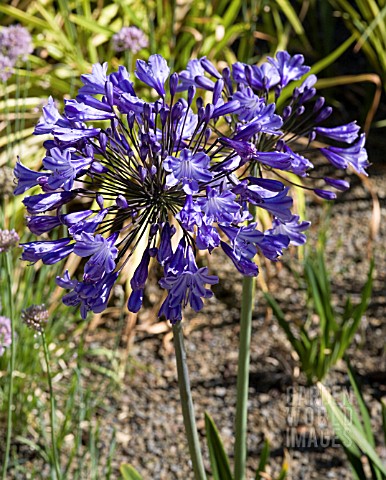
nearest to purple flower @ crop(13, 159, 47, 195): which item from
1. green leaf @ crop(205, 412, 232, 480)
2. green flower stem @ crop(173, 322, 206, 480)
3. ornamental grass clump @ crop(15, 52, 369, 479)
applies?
ornamental grass clump @ crop(15, 52, 369, 479)

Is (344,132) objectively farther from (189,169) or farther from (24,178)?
(24,178)

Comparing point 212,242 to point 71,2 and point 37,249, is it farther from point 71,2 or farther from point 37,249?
point 71,2

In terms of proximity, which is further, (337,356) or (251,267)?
(337,356)

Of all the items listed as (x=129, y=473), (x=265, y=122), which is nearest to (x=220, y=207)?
(x=265, y=122)

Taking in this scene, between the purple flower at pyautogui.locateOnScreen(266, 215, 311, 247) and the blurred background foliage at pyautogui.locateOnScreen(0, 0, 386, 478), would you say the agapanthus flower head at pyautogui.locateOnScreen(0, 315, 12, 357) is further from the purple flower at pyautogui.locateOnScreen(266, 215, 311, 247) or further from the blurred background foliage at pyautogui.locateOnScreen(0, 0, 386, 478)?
the purple flower at pyautogui.locateOnScreen(266, 215, 311, 247)

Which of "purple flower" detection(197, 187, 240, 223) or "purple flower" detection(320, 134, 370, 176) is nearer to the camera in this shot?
"purple flower" detection(197, 187, 240, 223)

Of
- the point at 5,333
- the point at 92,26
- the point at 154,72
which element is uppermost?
the point at 92,26

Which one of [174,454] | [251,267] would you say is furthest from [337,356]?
[251,267]
